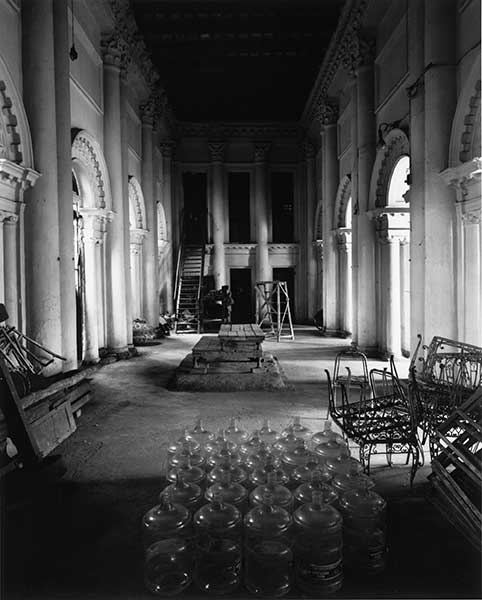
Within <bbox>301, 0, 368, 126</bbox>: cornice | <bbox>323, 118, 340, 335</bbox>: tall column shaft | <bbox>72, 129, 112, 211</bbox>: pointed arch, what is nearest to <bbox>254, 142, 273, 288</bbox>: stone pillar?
<bbox>301, 0, 368, 126</bbox>: cornice

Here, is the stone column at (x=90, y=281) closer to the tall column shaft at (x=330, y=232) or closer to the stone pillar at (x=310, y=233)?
the tall column shaft at (x=330, y=232)

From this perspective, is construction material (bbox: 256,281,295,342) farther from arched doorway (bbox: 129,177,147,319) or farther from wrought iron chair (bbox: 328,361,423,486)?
wrought iron chair (bbox: 328,361,423,486)

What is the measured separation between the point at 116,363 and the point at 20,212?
476 cm

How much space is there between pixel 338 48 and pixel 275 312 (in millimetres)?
7533

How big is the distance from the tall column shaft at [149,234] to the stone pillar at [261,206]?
572cm

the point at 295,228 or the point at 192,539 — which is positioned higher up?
the point at 295,228

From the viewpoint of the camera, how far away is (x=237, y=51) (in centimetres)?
1409

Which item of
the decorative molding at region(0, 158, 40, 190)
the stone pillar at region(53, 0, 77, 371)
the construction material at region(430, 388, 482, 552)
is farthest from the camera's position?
the stone pillar at region(53, 0, 77, 371)

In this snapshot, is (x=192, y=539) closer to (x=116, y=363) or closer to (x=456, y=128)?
(x=456, y=128)

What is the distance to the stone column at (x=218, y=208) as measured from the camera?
1964 centimetres

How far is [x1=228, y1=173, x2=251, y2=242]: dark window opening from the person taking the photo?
66.5ft

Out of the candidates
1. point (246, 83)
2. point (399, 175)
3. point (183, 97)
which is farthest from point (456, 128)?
point (183, 97)

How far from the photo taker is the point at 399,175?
1024 centimetres

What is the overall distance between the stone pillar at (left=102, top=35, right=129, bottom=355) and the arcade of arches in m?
0.03
